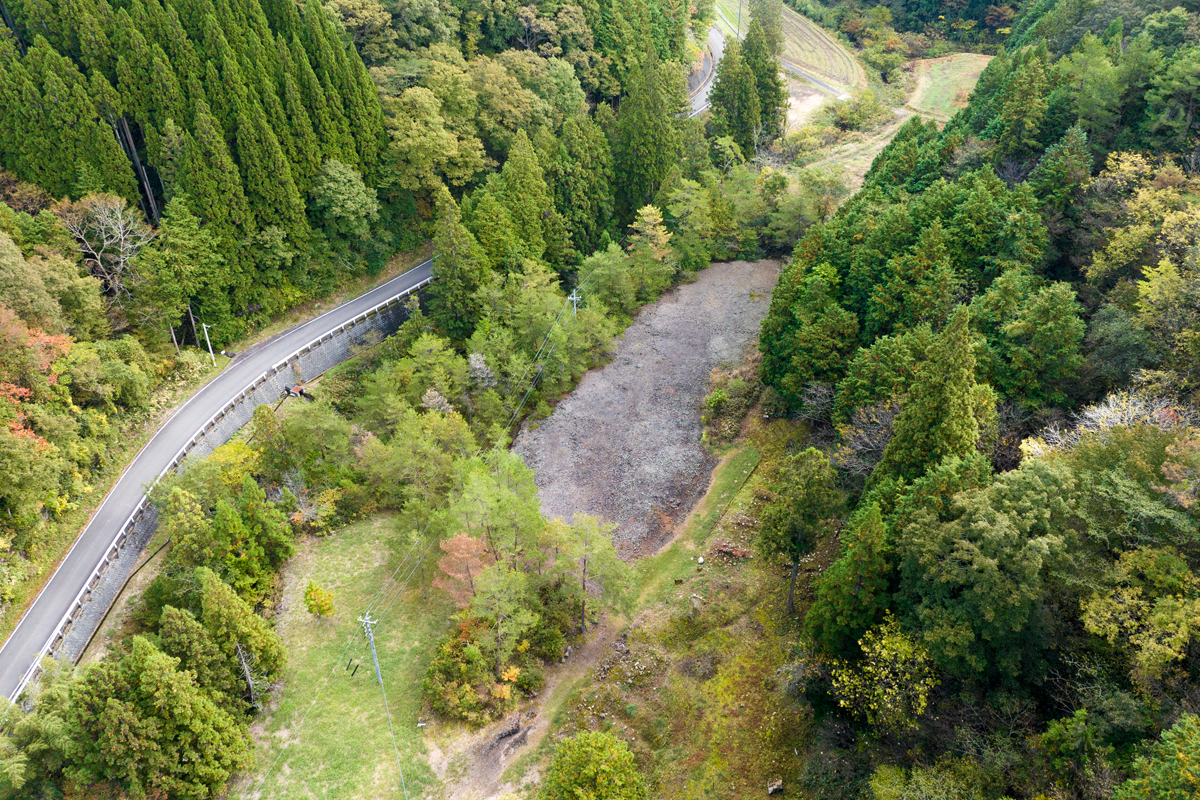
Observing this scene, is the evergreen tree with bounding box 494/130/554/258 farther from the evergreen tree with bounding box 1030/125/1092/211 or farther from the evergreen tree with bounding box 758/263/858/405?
the evergreen tree with bounding box 1030/125/1092/211

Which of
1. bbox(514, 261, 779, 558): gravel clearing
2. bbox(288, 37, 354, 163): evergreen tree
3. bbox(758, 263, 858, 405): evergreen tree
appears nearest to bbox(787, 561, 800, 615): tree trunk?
bbox(514, 261, 779, 558): gravel clearing

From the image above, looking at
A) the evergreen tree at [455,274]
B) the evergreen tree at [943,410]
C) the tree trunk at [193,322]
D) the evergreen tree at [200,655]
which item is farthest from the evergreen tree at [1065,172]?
the tree trunk at [193,322]

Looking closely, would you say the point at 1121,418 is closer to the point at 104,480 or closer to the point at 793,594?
the point at 793,594

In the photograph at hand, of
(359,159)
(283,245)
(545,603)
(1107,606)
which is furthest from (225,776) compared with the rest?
(359,159)

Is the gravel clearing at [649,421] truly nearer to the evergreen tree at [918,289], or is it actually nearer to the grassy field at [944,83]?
the evergreen tree at [918,289]

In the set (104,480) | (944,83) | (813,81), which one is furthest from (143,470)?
(944,83)

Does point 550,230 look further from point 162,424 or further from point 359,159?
point 162,424

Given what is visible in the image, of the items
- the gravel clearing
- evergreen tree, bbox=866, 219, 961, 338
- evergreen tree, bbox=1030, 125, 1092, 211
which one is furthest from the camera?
the gravel clearing
